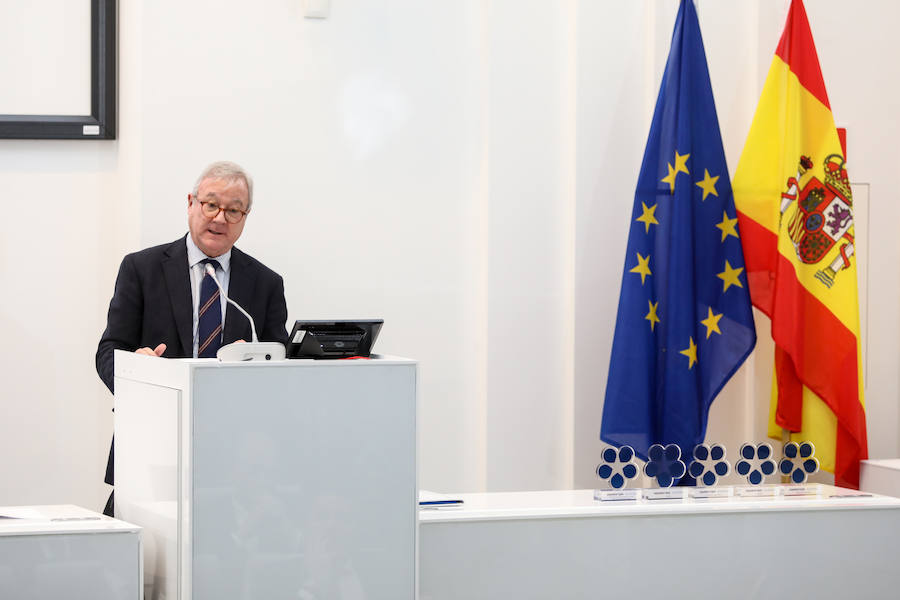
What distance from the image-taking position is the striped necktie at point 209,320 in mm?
2795

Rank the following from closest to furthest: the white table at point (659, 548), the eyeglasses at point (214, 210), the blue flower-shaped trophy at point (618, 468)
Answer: the white table at point (659, 548) < the blue flower-shaped trophy at point (618, 468) < the eyeglasses at point (214, 210)

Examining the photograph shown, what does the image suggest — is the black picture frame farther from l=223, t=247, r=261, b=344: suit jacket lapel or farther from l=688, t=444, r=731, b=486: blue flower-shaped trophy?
l=688, t=444, r=731, b=486: blue flower-shaped trophy

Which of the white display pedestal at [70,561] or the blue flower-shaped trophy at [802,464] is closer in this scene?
the white display pedestal at [70,561]

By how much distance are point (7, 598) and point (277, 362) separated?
0.74 meters

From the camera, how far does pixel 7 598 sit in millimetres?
2096

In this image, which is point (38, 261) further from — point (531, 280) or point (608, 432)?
point (608, 432)

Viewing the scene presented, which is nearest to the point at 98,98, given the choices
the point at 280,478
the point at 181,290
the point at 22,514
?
the point at 181,290

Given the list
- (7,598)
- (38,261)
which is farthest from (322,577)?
(38,261)

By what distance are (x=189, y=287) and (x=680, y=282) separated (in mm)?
1792

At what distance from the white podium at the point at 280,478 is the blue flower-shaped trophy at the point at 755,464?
110 centimetres

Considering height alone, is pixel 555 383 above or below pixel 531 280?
below

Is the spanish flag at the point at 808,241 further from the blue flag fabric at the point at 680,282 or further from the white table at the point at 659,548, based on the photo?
the white table at the point at 659,548

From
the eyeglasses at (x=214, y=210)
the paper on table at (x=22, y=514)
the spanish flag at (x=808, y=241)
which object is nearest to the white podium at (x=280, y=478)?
the paper on table at (x=22, y=514)

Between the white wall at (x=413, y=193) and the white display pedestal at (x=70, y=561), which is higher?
the white wall at (x=413, y=193)
